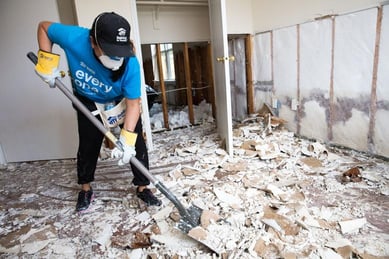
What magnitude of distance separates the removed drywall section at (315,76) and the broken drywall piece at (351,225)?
1.46 metres

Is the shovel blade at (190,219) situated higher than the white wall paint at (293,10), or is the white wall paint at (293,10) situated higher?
the white wall paint at (293,10)

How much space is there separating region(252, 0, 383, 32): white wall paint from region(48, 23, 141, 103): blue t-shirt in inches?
79.7

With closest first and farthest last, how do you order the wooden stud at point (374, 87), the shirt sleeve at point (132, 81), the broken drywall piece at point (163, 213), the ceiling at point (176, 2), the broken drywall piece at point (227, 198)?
the shirt sleeve at point (132, 81) → the broken drywall piece at point (163, 213) → the broken drywall piece at point (227, 198) → the wooden stud at point (374, 87) → the ceiling at point (176, 2)

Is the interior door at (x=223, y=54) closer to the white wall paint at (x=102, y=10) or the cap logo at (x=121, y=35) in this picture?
the white wall paint at (x=102, y=10)

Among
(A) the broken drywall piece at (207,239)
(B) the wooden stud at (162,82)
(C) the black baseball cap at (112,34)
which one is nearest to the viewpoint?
(C) the black baseball cap at (112,34)

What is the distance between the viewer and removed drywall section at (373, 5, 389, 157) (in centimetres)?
208

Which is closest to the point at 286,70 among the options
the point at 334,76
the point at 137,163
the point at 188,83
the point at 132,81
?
the point at 334,76

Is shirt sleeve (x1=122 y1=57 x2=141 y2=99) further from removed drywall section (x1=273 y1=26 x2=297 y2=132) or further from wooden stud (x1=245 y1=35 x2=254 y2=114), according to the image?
wooden stud (x1=245 y1=35 x2=254 y2=114)

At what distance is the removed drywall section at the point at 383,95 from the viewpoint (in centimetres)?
208

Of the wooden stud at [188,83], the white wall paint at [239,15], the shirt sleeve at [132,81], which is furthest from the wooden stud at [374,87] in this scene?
the wooden stud at [188,83]

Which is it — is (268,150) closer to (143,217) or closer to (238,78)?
(143,217)

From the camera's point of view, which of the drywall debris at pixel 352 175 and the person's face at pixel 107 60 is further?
the drywall debris at pixel 352 175

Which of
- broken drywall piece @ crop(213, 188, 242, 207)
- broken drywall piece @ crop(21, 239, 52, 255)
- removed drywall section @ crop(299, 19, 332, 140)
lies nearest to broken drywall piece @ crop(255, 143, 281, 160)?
removed drywall section @ crop(299, 19, 332, 140)

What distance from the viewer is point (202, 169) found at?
7.80ft
